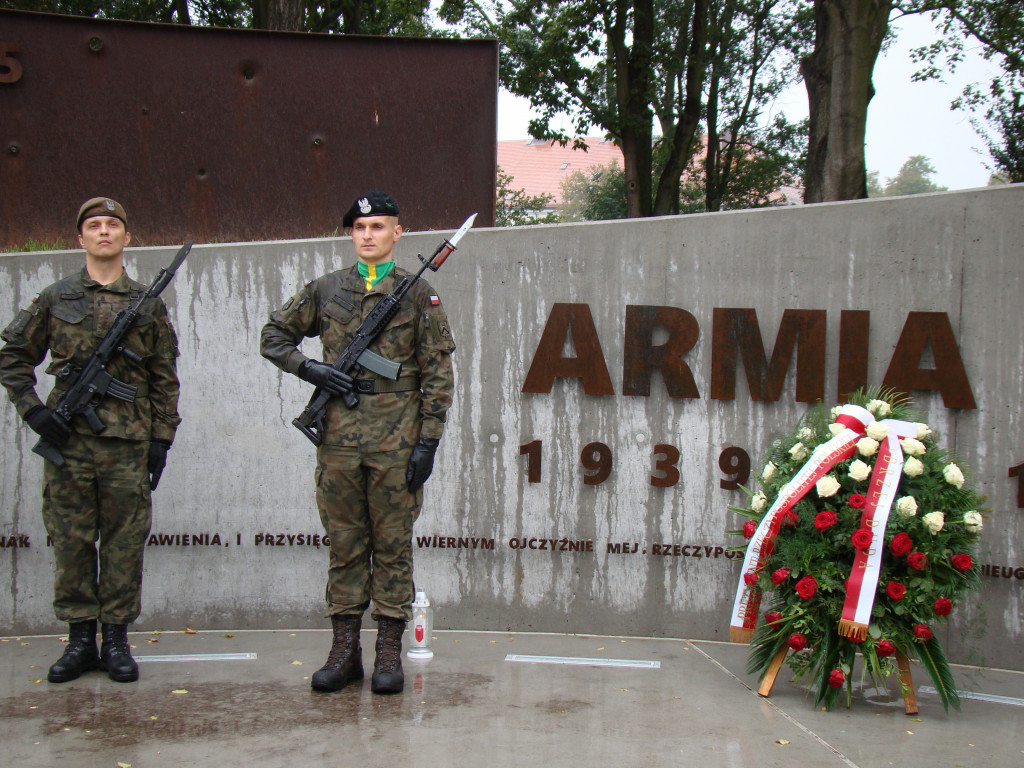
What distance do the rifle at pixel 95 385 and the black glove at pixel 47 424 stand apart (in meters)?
0.02

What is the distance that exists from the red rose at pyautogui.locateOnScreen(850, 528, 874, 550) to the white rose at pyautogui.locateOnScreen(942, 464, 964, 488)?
44 cm

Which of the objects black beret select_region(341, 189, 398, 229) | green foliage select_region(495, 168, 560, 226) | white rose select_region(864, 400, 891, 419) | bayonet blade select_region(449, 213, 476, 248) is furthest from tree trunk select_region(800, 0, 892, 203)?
green foliage select_region(495, 168, 560, 226)

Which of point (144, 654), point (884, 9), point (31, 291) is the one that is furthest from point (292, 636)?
point (884, 9)

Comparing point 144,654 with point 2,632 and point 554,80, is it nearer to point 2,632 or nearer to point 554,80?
point 2,632

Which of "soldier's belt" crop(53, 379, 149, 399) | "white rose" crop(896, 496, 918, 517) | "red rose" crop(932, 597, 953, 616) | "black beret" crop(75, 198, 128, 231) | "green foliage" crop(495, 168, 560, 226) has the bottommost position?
"red rose" crop(932, 597, 953, 616)

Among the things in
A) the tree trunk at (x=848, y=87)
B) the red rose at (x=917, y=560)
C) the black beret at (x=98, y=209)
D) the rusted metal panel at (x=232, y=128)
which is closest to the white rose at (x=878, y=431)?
the red rose at (x=917, y=560)

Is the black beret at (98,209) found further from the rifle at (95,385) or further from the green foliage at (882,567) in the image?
the green foliage at (882,567)

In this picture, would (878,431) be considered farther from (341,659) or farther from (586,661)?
(341,659)

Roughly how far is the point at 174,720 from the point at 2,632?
2.11 m

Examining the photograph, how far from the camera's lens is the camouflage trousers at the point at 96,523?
4484 mm

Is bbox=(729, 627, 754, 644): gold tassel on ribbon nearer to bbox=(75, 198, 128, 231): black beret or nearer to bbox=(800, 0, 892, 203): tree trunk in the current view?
bbox=(75, 198, 128, 231): black beret

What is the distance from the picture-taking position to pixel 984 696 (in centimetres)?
466

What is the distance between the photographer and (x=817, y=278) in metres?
5.45

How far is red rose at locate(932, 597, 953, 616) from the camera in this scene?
13.5 feet
